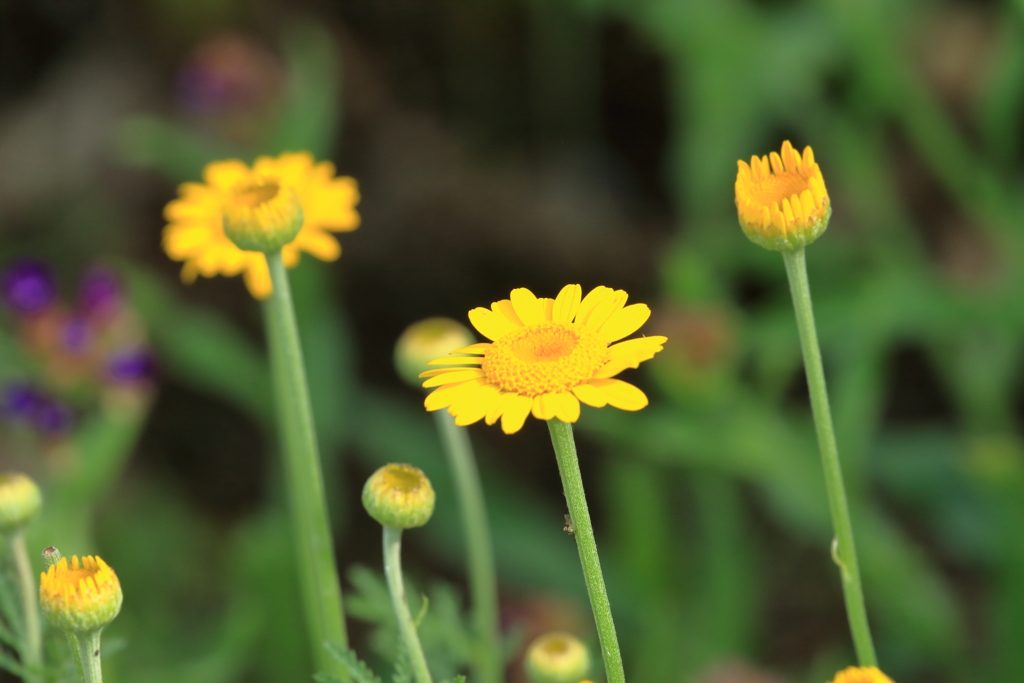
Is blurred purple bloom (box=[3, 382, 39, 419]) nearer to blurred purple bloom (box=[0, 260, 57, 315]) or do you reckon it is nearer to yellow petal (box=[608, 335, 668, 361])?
blurred purple bloom (box=[0, 260, 57, 315])

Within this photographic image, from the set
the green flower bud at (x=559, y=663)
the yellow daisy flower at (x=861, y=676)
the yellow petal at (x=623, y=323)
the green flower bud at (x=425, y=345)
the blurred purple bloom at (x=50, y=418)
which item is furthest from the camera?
the blurred purple bloom at (x=50, y=418)

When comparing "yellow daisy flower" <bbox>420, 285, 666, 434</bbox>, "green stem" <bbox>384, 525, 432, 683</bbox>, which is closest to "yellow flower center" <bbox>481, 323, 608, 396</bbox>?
"yellow daisy flower" <bbox>420, 285, 666, 434</bbox>

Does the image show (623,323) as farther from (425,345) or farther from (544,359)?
(425,345)

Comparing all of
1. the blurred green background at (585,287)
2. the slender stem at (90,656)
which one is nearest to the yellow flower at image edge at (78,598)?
the slender stem at (90,656)

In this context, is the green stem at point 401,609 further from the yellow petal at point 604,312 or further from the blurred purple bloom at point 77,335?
the blurred purple bloom at point 77,335

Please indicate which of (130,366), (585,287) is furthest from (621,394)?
(585,287)

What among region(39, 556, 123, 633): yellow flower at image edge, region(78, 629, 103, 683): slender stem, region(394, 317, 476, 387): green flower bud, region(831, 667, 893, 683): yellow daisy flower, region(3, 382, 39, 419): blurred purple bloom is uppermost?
region(3, 382, 39, 419): blurred purple bloom
